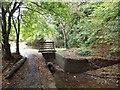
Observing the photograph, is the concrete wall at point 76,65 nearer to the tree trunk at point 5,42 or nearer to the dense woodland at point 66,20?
the dense woodland at point 66,20

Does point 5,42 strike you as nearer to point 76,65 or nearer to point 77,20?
point 76,65

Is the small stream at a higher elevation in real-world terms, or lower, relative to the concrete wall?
lower

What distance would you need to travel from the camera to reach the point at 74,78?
21.0 ft

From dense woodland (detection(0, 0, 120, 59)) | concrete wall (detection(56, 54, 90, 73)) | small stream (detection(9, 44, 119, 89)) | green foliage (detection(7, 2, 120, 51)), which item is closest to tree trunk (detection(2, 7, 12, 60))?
dense woodland (detection(0, 0, 120, 59))

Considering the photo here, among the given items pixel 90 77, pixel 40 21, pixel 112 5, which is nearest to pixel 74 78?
pixel 90 77

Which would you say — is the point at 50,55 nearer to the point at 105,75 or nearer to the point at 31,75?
the point at 105,75

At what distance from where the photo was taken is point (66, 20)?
6410mm

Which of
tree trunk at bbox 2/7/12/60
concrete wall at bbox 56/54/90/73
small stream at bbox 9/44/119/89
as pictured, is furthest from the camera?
concrete wall at bbox 56/54/90/73

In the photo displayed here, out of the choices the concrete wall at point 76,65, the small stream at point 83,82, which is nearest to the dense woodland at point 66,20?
the concrete wall at point 76,65

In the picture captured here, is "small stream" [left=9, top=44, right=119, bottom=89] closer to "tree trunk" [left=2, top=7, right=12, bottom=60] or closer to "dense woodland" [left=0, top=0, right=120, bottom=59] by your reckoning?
"dense woodland" [left=0, top=0, right=120, bottom=59]

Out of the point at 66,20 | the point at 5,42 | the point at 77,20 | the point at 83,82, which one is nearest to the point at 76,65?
the point at 83,82

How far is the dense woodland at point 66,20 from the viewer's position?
6109 mm

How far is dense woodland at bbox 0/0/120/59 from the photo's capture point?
611 cm

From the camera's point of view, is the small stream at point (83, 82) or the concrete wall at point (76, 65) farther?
the concrete wall at point (76, 65)
